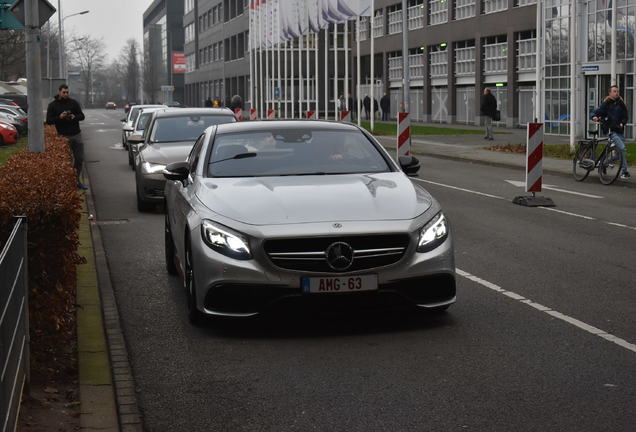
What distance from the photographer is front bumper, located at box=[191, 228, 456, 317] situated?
706cm

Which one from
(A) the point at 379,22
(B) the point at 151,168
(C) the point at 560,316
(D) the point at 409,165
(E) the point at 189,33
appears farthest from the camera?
(E) the point at 189,33

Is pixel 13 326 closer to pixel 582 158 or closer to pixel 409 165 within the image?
pixel 409 165

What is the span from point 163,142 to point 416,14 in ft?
170

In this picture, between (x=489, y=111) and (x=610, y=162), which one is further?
(x=489, y=111)

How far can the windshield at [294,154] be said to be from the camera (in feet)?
27.8

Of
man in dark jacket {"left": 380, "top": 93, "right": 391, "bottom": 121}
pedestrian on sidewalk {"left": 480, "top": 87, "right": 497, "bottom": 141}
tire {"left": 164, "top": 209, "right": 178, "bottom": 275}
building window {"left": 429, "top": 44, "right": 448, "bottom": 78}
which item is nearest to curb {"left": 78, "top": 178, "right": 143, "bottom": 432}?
tire {"left": 164, "top": 209, "right": 178, "bottom": 275}

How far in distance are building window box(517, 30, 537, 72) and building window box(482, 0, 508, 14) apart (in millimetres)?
2333

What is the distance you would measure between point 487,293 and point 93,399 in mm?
4176

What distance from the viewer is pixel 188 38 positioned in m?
140

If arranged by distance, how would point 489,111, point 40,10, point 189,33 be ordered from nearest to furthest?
point 40,10 < point 489,111 < point 189,33

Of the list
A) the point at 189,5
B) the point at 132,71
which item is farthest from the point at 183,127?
the point at 132,71

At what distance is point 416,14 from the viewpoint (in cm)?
6731

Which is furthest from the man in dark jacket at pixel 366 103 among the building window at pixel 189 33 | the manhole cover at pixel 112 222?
the building window at pixel 189 33

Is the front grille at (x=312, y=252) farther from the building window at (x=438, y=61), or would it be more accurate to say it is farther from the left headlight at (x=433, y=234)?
the building window at (x=438, y=61)
